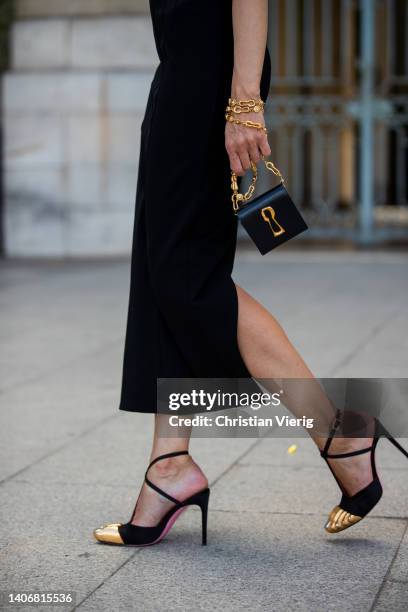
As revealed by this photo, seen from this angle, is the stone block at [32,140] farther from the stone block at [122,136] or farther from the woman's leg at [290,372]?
the woman's leg at [290,372]

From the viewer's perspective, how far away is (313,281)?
8609 millimetres

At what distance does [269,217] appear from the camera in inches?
105

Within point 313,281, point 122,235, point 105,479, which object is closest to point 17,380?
point 105,479

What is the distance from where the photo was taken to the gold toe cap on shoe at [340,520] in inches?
109

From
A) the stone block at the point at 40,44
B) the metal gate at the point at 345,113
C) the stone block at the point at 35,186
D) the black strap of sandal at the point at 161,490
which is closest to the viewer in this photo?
the black strap of sandal at the point at 161,490

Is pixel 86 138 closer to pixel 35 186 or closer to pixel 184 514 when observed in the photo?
pixel 35 186

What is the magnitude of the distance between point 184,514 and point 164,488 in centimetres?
34

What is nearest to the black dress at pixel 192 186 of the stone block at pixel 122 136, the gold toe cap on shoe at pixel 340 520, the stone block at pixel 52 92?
the gold toe cap on shoe at pixel 340 520

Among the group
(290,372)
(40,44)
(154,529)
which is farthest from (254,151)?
(40,44)

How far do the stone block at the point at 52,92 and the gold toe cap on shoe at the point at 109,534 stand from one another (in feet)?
27.4

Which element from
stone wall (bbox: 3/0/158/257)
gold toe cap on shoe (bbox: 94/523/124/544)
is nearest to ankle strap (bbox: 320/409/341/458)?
gold toe cap on shoe (bbox: 94/523/124/544)

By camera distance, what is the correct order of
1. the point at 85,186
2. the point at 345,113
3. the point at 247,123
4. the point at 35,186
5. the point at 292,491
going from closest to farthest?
the point at 247,123
the point at 292,491
the point at 85,186
the point at 35,186
the point at 345,113

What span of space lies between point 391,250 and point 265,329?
879 centimetres

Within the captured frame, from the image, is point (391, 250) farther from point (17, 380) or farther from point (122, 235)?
point (17, 380)
